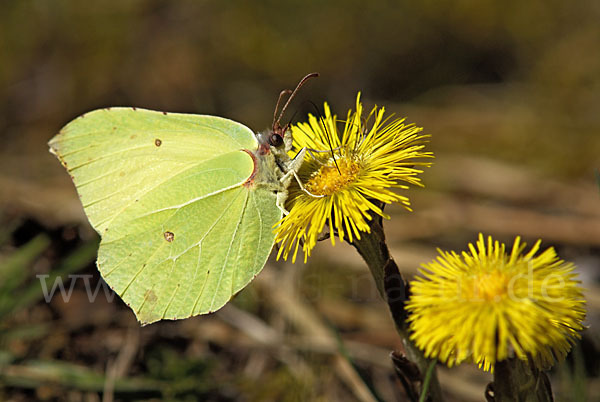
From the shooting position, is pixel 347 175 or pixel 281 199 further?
pixel 281 199

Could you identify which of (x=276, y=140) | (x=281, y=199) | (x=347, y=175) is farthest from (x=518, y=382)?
(x=276, y=140)

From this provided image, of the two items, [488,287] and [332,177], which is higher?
[332,177]

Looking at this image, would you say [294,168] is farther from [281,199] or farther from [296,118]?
[296,118]

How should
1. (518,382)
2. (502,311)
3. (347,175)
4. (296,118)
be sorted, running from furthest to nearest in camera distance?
(296,118) < (347,175) < (518,382) < (502,311)

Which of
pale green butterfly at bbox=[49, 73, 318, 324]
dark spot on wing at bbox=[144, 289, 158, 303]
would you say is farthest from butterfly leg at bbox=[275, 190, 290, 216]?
dark spot on wing at bbox=[144, 289, 158, 303]

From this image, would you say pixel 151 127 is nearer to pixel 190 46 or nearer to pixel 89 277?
pixel 89 277

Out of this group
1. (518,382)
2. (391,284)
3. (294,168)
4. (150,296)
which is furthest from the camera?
(150,296)

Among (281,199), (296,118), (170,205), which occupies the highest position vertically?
(296,118)

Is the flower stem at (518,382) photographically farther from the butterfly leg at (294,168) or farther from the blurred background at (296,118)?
the butterfly leg at (294,168)
